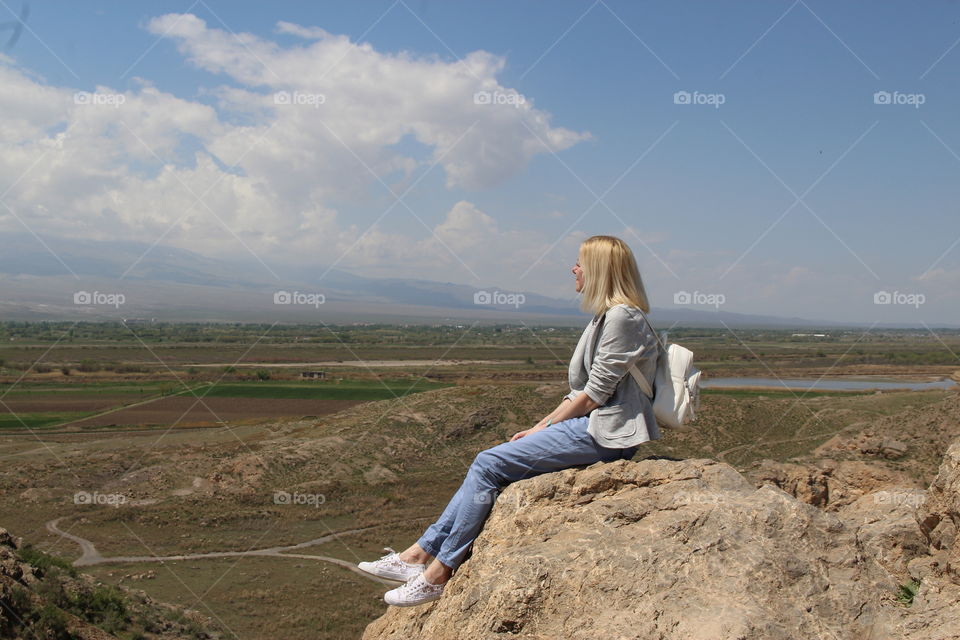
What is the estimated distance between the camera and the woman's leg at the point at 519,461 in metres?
5.36

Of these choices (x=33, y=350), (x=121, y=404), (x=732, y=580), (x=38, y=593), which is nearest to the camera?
(x=732, y=580)

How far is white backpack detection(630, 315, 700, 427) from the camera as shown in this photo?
5217 millimetres

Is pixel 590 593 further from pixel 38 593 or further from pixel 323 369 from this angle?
pixel 323 369

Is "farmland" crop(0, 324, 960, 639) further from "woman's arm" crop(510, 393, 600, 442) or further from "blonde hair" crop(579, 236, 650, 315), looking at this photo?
"blonde hair" crop(579, 236, 650, 315)

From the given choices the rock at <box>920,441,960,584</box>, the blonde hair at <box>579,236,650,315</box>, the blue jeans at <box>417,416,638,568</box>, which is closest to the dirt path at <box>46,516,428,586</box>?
the blue jeans at <box>417,416,638,568</box>

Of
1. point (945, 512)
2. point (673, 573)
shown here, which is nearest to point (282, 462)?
point (673, 573)

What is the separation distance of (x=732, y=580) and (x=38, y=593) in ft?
37.6

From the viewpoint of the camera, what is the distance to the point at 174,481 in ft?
103

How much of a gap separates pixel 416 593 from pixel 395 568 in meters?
0.26

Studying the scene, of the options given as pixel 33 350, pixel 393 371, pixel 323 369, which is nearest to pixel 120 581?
pixel 393 371

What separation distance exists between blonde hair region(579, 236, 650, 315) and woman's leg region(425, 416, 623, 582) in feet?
3.19

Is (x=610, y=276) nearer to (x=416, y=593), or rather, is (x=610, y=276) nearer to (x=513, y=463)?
(x=513, y=463)

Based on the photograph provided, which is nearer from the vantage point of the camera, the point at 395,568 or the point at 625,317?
the point at 625,317

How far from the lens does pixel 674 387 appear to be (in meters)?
5.28
